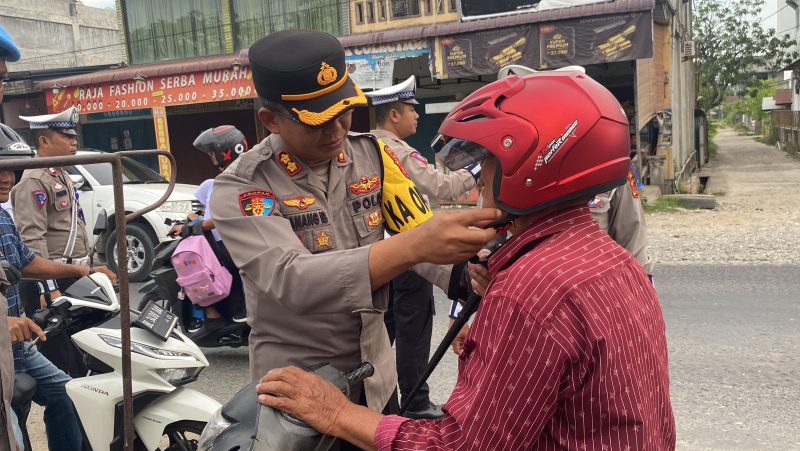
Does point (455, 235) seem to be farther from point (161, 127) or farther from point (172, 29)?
point (172, 29)

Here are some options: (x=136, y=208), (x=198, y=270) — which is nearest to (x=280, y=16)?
(x=136, y=208)

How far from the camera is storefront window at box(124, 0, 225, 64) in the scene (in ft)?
58.3

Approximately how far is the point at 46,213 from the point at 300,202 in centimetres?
342

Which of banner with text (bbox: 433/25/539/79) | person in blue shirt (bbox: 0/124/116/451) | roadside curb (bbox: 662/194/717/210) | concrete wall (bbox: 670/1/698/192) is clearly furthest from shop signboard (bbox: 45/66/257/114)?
person in blue shirt (bbox: 0/124/116/451)

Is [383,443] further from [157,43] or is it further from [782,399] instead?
[157,43]

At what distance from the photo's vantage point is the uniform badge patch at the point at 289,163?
6.33 feet

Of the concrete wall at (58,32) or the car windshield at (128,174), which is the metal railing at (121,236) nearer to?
the car windshield at (128,174)

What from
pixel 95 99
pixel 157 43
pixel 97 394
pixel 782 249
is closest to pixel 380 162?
pixel 97 394

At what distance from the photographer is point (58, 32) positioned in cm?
3200

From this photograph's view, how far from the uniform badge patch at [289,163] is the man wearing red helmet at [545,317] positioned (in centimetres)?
56

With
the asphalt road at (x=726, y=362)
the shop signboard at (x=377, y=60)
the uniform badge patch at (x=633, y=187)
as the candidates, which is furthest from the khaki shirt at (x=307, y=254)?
the shop signboard at (x=377, y=60)

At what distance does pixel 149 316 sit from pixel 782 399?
11.4ft

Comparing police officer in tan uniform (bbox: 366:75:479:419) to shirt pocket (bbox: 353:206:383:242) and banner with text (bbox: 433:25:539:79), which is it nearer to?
shirt pocket (bbox: 353:206:383:242)

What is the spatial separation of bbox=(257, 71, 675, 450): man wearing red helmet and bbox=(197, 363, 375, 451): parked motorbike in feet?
0.09
